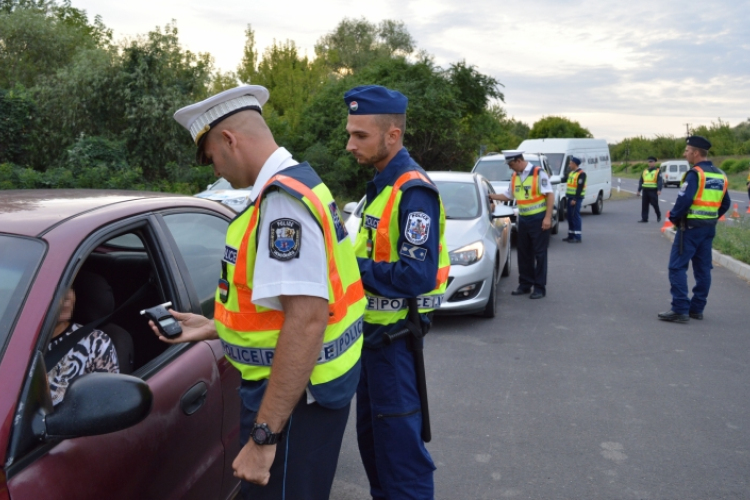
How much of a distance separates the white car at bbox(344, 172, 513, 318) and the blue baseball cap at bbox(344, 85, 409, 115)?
3.12 metres

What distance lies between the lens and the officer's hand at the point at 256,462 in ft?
6.21

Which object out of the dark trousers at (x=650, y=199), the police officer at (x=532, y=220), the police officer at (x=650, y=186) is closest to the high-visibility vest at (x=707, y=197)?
the police officer at (x=532, y=220)

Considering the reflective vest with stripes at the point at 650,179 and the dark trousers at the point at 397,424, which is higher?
the reflective vest with stripes at the point at 650,179

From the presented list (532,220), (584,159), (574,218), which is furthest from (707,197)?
(584,159)

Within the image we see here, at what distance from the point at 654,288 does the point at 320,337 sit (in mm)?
8433

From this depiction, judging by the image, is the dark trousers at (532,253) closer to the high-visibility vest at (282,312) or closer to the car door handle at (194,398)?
the car door handle at (194,398)

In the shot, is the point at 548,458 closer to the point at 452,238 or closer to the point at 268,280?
the point at 268,280

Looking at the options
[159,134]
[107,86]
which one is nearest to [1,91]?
[107,86]

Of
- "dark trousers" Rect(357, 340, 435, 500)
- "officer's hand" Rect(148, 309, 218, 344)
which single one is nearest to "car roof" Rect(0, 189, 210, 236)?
"officer's hand" Rect(148, 309, 218, 344)

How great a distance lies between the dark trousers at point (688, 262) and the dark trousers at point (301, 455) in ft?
20.3

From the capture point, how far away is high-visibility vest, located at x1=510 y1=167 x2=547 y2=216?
333 inches

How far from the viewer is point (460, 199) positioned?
834cm

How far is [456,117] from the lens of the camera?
925 inches

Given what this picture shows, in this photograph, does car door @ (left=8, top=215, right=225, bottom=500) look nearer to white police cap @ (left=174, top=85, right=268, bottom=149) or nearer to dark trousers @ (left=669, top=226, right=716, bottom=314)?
white police cap @ (left=174, top=85, right=268, bottom=149)
